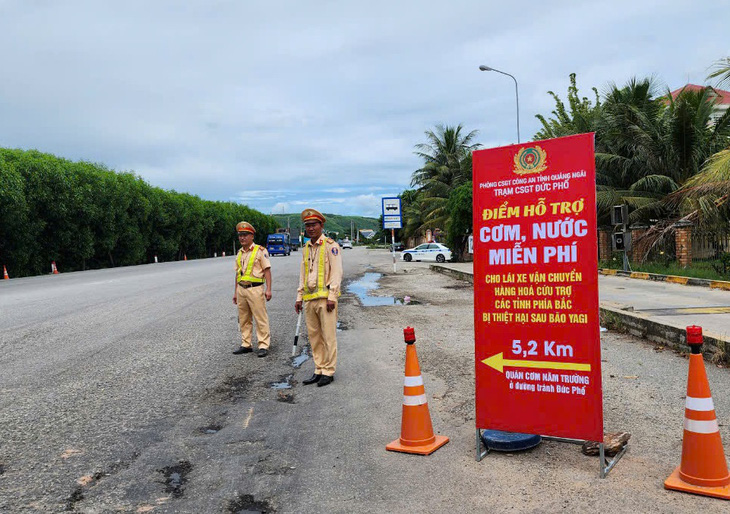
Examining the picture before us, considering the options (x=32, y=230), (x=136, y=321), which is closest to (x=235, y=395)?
(x=136, y=321)

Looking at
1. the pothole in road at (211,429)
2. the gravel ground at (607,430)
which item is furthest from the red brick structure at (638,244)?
the pothole in road at (211,429)

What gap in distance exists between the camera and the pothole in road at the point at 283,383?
20.4 ft

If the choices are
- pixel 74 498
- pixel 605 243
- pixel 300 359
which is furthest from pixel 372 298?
pixel 605 243

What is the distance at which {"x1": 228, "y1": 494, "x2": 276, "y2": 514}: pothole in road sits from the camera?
133 inches

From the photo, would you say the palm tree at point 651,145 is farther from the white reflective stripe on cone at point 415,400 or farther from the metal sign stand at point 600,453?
the white reflective stripe on cone at point 415,400

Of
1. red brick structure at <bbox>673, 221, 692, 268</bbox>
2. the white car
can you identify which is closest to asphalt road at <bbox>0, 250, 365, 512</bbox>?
red brick structure at <bbox>673, 221, 692, 268</bbox>

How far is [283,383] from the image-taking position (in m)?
6.40

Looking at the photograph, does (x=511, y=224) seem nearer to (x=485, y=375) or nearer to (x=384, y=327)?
(x=485, y=375)

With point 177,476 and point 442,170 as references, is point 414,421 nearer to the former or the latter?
point 177,476

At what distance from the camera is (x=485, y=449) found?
168 inches

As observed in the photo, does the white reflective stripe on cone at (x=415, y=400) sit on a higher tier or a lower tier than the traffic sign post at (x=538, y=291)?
lower

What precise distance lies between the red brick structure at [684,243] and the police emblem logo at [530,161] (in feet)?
51.5

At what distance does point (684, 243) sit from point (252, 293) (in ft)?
47.7

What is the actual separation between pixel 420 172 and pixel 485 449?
44059mm
